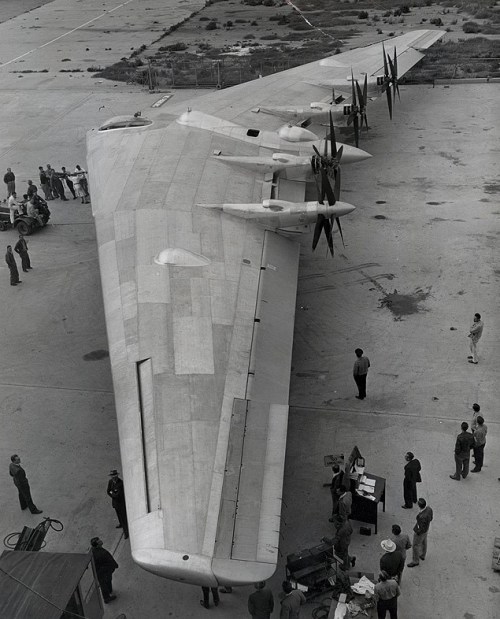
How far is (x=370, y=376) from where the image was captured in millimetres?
20219

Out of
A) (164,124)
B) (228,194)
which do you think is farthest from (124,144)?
(228,194)

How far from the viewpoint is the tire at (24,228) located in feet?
96.2

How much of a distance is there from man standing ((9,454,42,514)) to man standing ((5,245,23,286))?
1119 centimetres

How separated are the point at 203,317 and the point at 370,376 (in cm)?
601

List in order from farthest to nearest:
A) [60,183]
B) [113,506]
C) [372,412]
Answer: [60,183], [372,412], [113,506]

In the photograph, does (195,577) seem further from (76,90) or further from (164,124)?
(76,90)

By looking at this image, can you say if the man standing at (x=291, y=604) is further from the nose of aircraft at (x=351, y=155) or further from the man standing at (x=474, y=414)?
the nose of aircraft at (x=351, y=155)

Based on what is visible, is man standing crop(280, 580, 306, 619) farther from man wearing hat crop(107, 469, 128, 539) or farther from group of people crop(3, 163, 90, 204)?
group of people crop(3, 163, 90, 204)

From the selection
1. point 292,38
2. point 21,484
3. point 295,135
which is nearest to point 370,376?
point 21,484

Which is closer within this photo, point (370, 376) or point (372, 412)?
point (372, 412)

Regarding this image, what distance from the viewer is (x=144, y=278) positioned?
18.1 meters

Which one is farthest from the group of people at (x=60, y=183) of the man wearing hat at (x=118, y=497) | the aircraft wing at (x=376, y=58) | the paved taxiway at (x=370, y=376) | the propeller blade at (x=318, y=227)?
the man wearing hat at (x=118, y=497)

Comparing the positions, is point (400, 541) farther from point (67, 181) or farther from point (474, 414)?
point (67, 181)

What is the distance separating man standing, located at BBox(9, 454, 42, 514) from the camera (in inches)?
619
